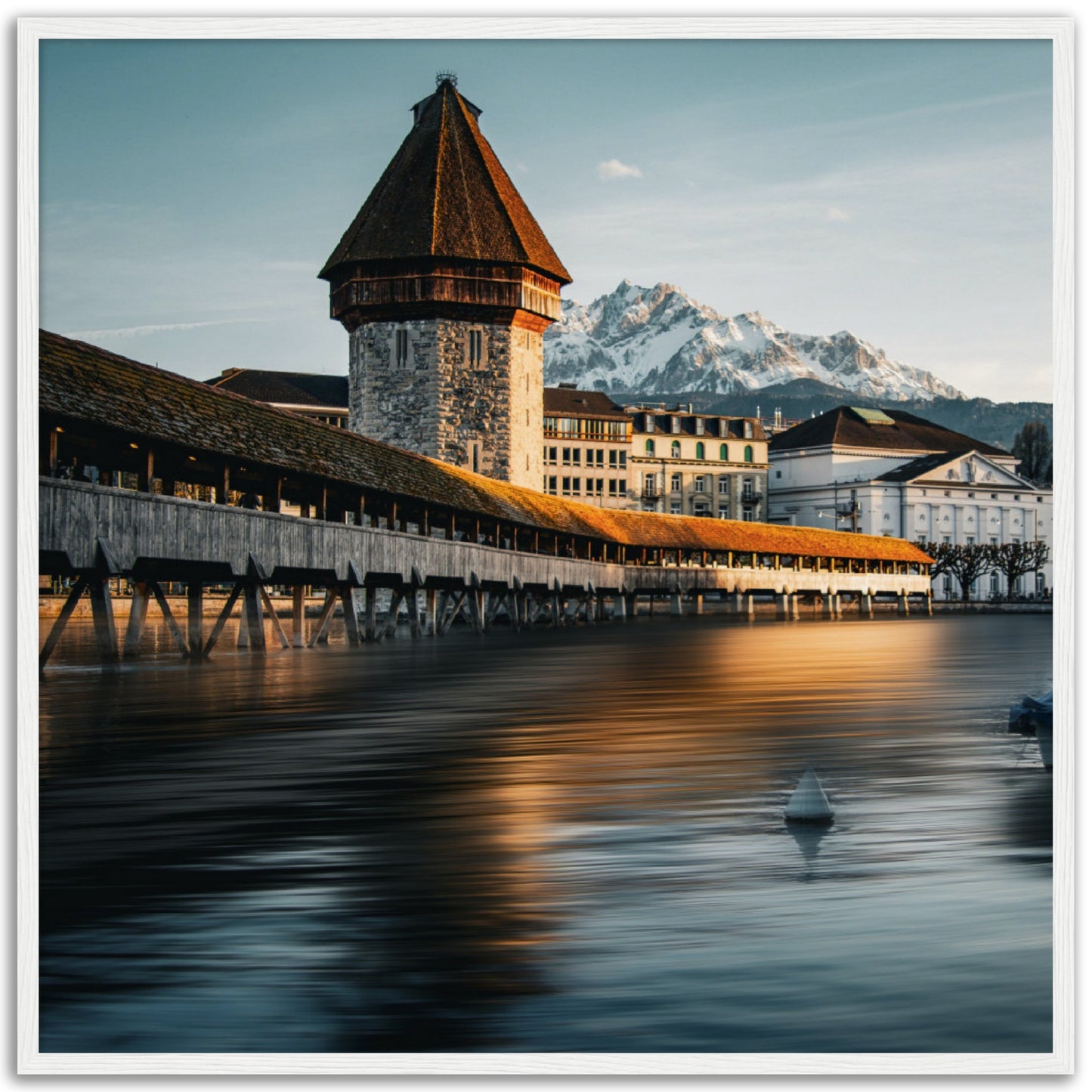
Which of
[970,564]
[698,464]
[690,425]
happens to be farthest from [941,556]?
[690,425]

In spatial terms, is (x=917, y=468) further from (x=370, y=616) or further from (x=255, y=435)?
(x=255, y=435)

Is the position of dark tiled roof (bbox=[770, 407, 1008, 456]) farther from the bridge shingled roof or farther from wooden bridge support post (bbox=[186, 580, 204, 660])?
wooden bridge support post (bbox=[186, 580, 204, 660])

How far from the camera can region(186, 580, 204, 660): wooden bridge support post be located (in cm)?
2881

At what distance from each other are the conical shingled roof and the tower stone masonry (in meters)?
0.05

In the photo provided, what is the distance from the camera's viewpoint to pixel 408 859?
7906 millimetres

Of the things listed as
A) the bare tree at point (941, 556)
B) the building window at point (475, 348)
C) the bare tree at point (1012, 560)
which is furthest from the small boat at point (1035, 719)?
the bare tree at point (941, 556)

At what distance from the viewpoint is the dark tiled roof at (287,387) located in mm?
104312

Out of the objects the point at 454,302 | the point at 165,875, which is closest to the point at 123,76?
the point at 165,875

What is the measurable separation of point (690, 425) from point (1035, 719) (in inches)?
4139

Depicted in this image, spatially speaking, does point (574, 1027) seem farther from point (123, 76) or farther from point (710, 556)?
point (710, 556)

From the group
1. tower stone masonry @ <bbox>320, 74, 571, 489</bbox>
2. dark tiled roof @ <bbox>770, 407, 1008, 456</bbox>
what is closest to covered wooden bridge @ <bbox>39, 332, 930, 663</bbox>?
tower stone masonry @ <bbox>320, 74, 571, 489</bbox>

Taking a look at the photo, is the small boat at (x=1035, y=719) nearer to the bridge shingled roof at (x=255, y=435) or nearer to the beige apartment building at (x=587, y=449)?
the bridge shingled roof at (x=255, y=435)

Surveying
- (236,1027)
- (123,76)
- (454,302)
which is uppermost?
(454,302)

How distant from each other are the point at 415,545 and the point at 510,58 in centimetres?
3003
